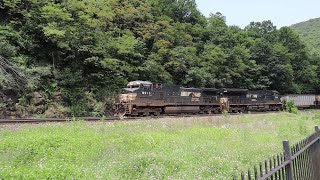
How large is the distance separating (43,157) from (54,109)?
53.5ft

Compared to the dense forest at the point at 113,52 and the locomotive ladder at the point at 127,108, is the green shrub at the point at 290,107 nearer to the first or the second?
the dense forest at the point at 113,52

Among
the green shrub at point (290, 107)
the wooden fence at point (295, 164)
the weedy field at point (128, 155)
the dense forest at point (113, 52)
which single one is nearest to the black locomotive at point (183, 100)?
the green shrub at point (290, 107)

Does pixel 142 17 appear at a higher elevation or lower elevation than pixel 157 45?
higher

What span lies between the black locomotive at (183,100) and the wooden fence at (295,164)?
1973 cm

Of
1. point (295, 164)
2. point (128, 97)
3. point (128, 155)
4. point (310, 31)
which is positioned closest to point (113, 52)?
point (128, 97)

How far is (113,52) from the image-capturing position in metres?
33.3

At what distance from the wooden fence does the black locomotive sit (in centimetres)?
1973

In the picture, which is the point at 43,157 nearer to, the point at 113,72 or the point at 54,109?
the point at 54,109

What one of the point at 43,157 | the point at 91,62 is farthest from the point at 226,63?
the point at 43,157

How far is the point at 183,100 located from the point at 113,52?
31.4ft

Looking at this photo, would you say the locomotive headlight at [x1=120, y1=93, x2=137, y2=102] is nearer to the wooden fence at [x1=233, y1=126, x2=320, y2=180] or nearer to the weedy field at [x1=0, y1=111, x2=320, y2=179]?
the weedy field at [x1=0, y1=111, x2=320, y2=179]

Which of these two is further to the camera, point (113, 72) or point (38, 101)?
point (113, 72)

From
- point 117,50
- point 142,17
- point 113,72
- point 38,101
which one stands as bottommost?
point 38,101

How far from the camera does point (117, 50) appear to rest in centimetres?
3353
